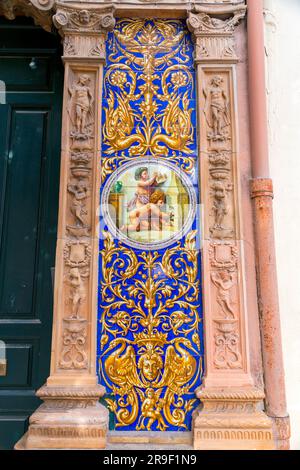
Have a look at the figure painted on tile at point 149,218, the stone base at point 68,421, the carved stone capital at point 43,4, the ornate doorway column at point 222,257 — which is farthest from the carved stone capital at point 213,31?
the stone base at point 68,421

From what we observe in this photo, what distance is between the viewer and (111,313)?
3201 millimetres

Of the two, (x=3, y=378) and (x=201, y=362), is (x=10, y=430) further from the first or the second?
(x=201, y=362)

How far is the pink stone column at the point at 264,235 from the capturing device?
3.02 metres

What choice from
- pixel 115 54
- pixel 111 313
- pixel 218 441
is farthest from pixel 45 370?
pixel 115 54

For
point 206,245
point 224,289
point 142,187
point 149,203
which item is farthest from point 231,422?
point 142,187

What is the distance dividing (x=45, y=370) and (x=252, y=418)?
1.77 m

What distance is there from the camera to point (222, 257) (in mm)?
3234

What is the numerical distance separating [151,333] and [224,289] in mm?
679

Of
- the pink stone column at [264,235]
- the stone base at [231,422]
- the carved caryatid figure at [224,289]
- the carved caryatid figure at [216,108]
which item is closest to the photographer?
the stone base at [231,422]

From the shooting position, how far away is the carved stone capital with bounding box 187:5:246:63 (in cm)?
357

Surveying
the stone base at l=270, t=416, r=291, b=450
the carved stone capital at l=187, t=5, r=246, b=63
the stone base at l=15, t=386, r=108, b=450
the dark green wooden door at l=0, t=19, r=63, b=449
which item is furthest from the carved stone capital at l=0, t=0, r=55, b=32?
the stone base at l=270, t=416, r=291, b=450

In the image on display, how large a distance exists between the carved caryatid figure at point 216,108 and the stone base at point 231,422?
2.10 m

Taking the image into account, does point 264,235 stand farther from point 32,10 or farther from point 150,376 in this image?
point 32,10

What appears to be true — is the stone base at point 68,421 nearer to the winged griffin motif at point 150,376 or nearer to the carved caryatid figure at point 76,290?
the winged griffin motif at point 150,376
